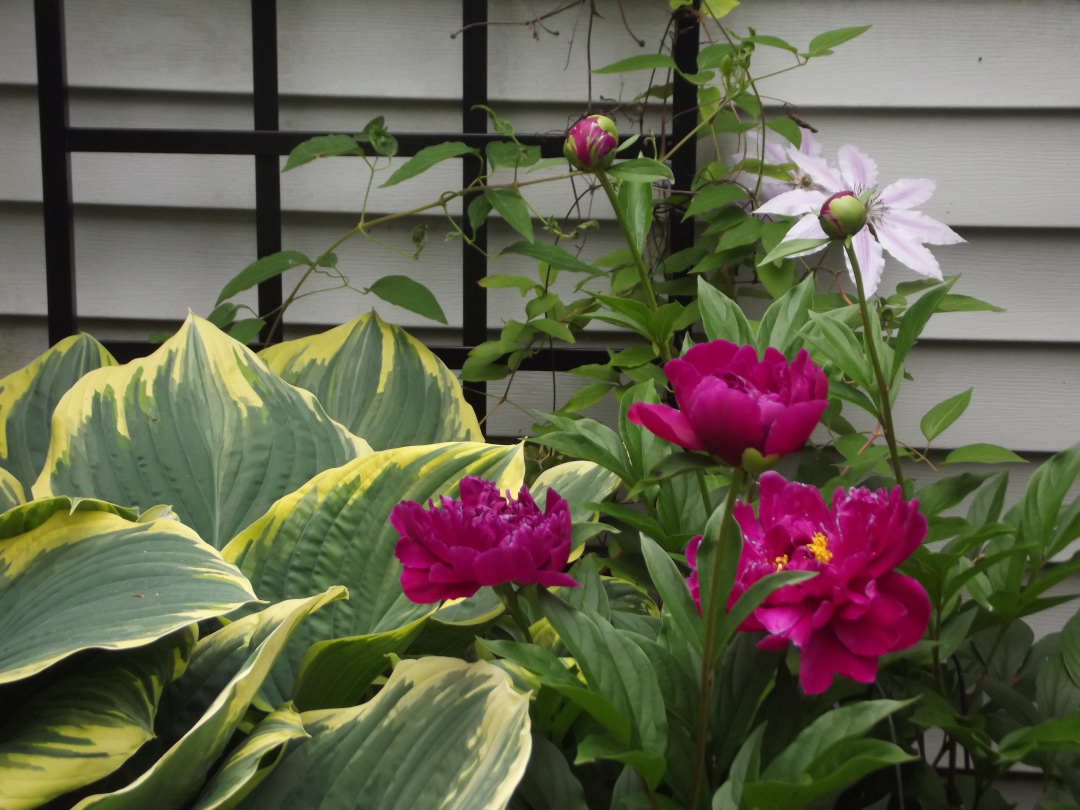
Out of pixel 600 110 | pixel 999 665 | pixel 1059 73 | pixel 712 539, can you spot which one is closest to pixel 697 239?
pixel 600 110

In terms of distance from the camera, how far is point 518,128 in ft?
4.17

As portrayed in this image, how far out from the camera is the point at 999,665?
73cm

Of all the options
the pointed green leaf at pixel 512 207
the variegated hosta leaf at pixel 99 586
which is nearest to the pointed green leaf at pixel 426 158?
the pointed green leaf at pixel 512 207

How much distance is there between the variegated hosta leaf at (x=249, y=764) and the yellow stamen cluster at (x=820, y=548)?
302 millimetres

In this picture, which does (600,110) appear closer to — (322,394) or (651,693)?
(322,394)

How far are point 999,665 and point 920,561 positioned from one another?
0.82ft

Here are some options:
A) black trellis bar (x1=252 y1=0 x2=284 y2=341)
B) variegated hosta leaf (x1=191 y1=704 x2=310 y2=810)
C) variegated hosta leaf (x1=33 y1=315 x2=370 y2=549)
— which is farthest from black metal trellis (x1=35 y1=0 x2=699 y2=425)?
variegated hosta leaf (x1=191 y1=704 x2=310 y2=810)

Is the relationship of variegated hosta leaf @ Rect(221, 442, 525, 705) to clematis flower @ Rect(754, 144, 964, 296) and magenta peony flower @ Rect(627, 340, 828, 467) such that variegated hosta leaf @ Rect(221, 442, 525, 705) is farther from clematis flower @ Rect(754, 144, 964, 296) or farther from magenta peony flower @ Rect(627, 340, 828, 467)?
clematis flower @ Rect(754, 144, 964, 296)

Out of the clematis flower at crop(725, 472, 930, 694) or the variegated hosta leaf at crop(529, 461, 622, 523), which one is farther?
the variegated hosta leaf at crop(529, 461, 622, 523)

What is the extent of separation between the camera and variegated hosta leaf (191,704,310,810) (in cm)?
43

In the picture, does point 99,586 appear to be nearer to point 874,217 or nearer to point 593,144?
point 593,144

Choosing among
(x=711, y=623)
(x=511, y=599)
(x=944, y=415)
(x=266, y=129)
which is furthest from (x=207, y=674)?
(x=266, y=129)

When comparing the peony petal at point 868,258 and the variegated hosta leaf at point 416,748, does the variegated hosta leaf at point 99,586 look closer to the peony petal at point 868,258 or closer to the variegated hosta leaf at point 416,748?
the variegated hosta leaf at point 416,748

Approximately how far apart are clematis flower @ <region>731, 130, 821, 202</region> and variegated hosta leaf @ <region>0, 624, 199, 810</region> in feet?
3.17
